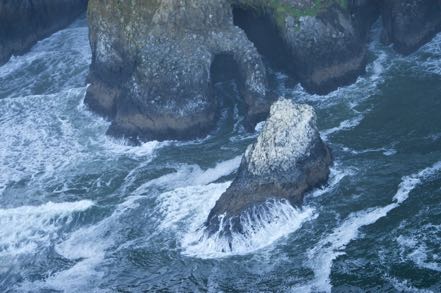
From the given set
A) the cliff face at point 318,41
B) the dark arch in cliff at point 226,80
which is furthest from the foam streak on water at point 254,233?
the cliff face at point 318,41

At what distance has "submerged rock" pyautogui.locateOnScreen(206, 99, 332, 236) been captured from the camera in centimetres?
3272

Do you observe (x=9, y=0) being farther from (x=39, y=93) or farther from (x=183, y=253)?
(x=183, y=253)

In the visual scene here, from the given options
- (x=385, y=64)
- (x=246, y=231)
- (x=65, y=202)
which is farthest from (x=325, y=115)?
(x=65, y=202)

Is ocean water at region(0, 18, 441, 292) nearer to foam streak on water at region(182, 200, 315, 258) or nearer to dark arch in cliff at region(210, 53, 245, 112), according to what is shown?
foam streak on water at region(182, 200, 315, 258)

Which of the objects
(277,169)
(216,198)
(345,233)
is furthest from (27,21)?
(345,233)

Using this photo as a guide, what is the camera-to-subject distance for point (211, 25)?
4272cm

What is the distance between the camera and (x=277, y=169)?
109 feet

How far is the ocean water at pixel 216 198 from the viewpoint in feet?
96.9

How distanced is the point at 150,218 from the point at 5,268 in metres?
6.88

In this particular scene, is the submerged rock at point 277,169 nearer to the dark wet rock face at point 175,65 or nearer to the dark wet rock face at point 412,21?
the dark wet rock face at point 175,65

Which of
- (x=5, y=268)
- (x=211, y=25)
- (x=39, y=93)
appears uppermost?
(x=211, y=25)

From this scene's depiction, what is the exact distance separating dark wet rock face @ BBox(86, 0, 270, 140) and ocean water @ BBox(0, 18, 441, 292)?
1182 millimetres

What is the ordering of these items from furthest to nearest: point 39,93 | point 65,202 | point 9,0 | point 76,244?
point 9,0 → point 39,93 → point 65,202 → point 76,244

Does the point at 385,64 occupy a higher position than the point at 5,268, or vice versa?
the point at 385,64
